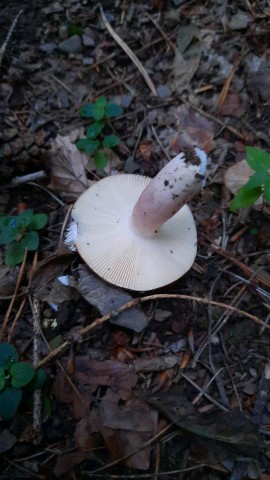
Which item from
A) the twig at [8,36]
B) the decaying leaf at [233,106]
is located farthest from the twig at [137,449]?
the twig at [8,36]

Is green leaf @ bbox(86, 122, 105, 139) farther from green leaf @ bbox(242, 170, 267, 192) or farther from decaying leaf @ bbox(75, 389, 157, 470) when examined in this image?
decaying leaf @ bbox(75, 389, 157, 470)

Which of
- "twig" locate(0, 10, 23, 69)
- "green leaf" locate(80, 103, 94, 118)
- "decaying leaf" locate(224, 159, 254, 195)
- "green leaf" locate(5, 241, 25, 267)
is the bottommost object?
"decaying leaf" locate(224, 159, 254, 195)

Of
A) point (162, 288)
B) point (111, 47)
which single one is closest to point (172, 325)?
point (162, 288)

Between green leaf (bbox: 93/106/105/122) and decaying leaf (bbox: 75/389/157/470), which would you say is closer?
decaying leaf (bbox: 75/389/157/470)

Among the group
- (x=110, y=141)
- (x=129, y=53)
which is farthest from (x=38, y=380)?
(x=129, y=53)

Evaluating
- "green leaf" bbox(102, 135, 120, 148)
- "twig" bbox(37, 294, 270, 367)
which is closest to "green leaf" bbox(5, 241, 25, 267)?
"twig" bbox(37, 294, 270, 367)

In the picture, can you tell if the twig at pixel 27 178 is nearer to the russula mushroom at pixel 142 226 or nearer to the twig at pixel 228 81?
the russula mushroom at pixel 142 226

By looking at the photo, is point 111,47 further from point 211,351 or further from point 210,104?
point 211,351
